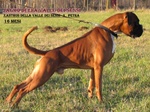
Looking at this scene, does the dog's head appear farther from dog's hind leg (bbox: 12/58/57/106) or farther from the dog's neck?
dog's hind leg (bbox: 12/58/57/106)

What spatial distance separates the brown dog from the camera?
4492 millimetres

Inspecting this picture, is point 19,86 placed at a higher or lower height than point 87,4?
higher

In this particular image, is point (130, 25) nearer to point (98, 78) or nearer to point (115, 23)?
point (115, 23)

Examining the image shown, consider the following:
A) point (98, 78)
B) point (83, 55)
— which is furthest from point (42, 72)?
point (98, 78)

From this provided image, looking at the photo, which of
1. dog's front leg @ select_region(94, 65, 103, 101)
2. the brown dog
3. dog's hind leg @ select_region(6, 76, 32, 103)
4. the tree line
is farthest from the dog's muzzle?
the tree line

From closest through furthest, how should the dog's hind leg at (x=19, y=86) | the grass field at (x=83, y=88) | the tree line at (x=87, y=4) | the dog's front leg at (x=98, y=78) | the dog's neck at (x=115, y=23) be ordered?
the grass field at (x=83, y=88), the dog's hind leg at (x=19, y=86), the dog's front leg at (x=98, y=78), the dog's neck at (x=115, y=23), the tree line at (x=87, y=4)

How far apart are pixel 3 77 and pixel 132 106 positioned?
2.82 meters

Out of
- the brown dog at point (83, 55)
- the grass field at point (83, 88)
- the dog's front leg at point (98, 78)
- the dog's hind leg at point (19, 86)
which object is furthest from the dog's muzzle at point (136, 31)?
the dog's hind leg at point (19, 86)

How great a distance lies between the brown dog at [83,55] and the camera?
449cm

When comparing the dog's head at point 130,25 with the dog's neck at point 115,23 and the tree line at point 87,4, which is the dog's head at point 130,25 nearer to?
the dog's neck at point 115,23

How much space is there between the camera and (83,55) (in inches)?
185

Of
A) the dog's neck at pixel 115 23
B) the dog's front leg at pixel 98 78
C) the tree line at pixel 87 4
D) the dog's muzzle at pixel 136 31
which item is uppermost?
the dog's neck at pixel 115 23

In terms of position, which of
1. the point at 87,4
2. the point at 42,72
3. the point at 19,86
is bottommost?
the point at 87,4

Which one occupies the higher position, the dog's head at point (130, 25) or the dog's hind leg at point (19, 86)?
the dog's head at point (130, 25)
